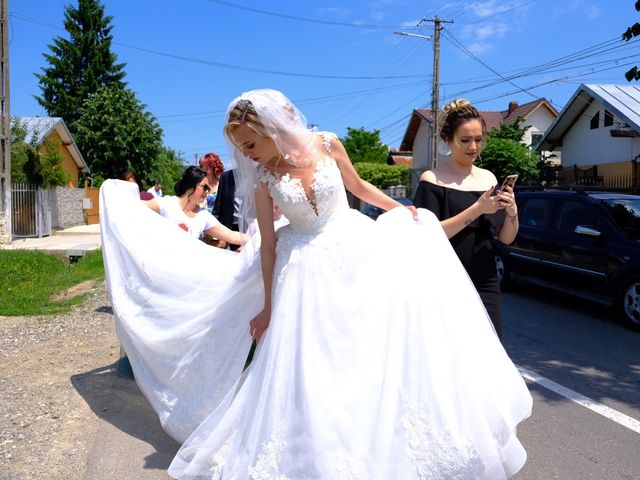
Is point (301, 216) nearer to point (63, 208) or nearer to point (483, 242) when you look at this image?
point (483, 242)

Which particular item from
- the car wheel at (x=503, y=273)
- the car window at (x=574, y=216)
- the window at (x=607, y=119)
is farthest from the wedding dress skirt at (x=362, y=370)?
the window at (x=607, y=119)

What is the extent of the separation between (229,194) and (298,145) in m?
2.84

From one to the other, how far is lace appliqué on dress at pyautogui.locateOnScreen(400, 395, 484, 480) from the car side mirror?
253 inches

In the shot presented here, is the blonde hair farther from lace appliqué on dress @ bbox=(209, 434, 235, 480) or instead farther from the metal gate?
the metal gate

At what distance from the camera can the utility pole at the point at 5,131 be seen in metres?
18.0

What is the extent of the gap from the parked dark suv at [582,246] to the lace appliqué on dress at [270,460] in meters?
6.35

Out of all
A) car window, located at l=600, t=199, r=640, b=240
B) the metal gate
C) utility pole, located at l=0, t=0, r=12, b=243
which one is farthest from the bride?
the metal gate

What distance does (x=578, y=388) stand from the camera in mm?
5277

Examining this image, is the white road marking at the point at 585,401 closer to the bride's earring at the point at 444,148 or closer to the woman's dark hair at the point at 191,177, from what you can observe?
the bride's earring at the point at 444,148

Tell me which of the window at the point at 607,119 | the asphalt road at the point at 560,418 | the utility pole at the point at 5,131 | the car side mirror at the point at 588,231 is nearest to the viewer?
the asphalt road at the point at 560,418

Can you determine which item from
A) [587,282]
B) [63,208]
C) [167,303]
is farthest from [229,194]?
[63,208]

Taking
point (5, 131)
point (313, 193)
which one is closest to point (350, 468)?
point (313, 193)

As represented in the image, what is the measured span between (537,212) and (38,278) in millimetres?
9322

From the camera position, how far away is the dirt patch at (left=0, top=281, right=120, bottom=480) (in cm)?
377
